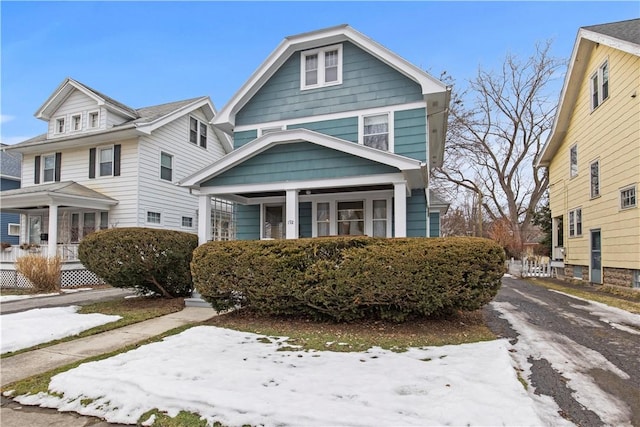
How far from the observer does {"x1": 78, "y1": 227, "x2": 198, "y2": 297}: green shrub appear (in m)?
8.08

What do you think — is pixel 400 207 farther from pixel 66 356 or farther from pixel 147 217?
pixel 147 217

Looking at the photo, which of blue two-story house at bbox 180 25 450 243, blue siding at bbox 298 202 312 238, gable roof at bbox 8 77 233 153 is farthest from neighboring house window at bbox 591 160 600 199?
gable roof at bbox 8 77 233 153

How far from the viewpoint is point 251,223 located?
1140 centimetres

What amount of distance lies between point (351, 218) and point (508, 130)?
23.2m

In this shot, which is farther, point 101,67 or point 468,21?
point 101,67

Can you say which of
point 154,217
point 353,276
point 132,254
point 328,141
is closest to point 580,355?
point 353,276

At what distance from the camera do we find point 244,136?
1162cm

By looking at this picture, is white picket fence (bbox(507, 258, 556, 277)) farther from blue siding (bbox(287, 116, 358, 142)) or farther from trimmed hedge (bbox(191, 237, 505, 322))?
trimmed hedge (bbox(191, 237, 505, 322))

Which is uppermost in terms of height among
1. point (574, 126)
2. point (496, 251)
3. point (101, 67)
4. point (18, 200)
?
point (101, 67)

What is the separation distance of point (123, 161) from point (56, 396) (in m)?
13.1

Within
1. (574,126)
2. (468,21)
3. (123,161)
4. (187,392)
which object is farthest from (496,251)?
(123,161)

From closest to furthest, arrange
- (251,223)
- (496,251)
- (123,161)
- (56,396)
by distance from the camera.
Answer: (56,396) < (496,251) < (251,223) < (123,161)

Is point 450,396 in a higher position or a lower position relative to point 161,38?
lower

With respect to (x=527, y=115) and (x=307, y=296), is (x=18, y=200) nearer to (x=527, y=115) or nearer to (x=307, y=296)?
(x=307, y=296)
